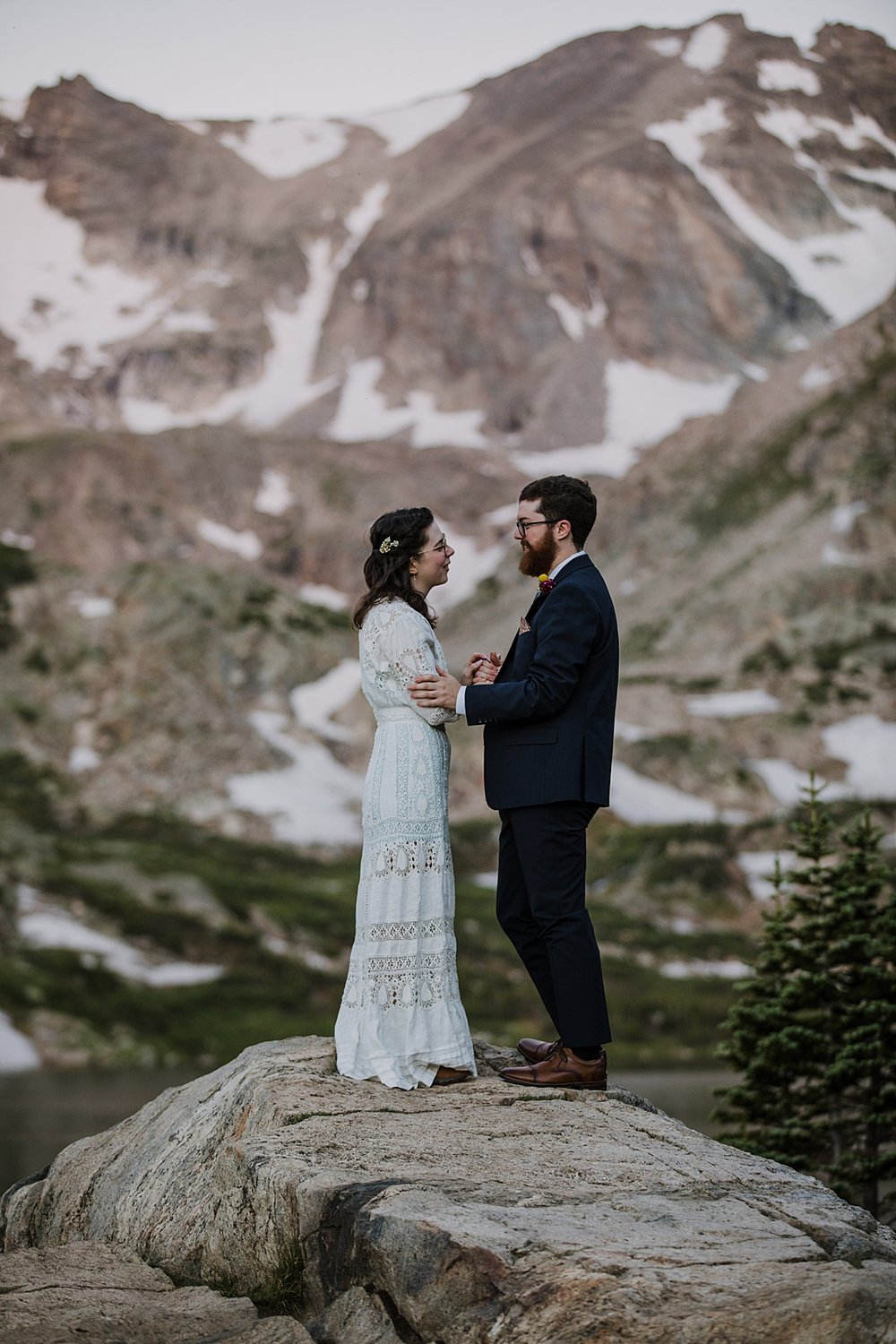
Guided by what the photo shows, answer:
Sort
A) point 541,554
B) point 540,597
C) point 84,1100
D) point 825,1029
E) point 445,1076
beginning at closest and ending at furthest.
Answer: point 445,1076
point 541,554
point 540,597
point 825,1029
point 84,1100

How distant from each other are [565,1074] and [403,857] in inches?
64.9

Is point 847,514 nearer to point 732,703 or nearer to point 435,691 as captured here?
point 732,703

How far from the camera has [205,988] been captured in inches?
3883

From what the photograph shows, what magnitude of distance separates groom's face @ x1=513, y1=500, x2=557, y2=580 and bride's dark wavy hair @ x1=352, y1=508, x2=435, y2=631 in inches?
24.3

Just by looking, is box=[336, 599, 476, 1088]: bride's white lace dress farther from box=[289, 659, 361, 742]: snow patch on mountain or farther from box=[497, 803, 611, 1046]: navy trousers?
box=[289, 659, 361, 742]: snow patch on mountain

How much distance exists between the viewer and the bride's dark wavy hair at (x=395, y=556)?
29.6ft

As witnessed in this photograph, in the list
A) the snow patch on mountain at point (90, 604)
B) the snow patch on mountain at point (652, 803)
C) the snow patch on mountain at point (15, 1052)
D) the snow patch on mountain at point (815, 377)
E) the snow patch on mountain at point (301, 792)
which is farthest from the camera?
the snow patch on mountain at point (815, 377)

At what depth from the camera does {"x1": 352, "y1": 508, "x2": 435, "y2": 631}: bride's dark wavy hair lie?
9008 millimetres

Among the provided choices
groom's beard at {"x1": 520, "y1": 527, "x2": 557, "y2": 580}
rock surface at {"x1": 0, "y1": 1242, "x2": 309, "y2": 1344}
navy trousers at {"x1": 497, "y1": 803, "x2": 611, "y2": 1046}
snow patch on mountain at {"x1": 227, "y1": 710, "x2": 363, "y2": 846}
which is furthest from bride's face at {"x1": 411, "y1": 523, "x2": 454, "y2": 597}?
snow patch on mountain at {"x1": 227, "y1": 710, "x2": 363, "y2": 846}

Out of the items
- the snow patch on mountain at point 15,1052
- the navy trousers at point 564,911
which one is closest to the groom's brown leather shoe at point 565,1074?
the navy trousers at point 564,911

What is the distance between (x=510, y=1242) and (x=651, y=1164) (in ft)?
4.99

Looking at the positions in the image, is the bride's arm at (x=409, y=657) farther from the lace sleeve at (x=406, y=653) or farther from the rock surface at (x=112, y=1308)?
the rock surface at (x=112, y=1308)

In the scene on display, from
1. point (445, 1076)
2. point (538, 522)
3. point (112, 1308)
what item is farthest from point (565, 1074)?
point (538, 522)

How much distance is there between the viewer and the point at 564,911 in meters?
8.38
